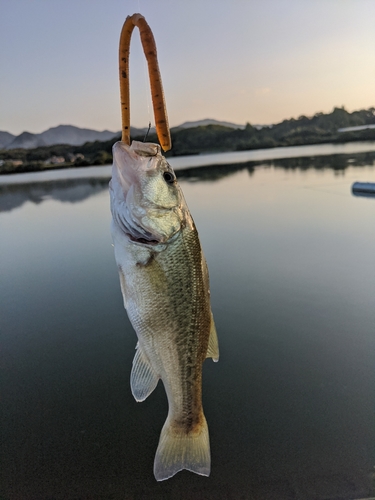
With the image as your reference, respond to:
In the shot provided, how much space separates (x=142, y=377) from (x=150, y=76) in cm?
102

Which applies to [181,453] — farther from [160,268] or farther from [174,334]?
[160,268]

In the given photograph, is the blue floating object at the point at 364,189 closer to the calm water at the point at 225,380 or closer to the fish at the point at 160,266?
the calm water at the point at 225,380

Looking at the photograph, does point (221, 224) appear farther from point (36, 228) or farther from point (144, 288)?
point (144, 288)

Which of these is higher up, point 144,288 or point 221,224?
point 144,288

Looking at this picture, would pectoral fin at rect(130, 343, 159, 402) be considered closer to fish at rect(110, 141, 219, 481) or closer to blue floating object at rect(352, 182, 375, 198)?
fish at rect(110, 141, 219, 481)

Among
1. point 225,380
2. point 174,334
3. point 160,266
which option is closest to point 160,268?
point 160,266

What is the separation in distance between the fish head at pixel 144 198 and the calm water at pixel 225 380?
1598 millimetres

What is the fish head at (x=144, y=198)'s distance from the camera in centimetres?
128

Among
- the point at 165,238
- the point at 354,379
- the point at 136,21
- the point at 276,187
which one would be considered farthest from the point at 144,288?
the point at 276,187

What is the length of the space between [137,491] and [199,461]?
3.17ft

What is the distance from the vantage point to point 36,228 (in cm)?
852

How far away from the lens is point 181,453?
1401 mm

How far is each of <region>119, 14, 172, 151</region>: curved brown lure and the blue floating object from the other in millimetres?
10643

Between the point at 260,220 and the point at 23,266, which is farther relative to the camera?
the point at 260,220
